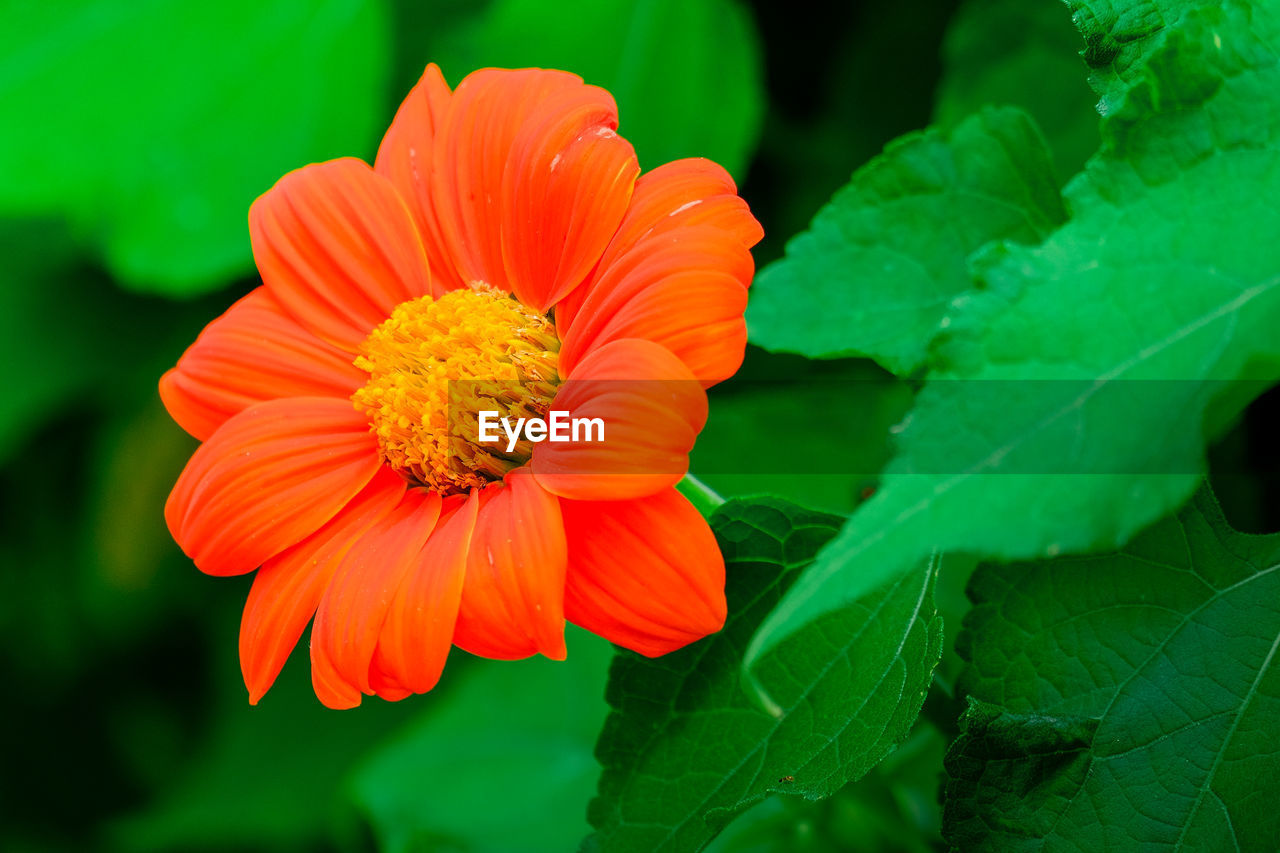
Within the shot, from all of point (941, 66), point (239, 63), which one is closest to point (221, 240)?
point (239, 63)

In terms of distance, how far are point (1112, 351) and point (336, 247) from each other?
0.52 metres

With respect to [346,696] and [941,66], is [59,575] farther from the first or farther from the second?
[941,66]

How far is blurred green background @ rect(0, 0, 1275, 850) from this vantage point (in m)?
1.20

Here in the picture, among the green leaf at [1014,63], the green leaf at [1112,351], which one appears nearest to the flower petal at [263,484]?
the green leaf at [1112,351]

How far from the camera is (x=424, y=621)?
22.2 inches

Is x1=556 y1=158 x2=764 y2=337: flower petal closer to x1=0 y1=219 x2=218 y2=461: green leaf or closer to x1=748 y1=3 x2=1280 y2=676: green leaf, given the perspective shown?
x1=748 y1=3 x2=1280 y2=676: green leaf

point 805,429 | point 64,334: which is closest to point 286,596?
point 805,429

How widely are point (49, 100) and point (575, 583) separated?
0.99m

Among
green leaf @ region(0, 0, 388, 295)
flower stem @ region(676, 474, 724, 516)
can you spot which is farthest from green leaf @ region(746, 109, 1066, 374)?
green leaf @ region(0, 0, 388, 295)

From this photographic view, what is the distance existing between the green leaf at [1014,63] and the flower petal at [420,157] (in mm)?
635

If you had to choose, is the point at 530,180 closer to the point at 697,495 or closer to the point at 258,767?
the point at 697,495

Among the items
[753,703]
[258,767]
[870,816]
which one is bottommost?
[258,767]

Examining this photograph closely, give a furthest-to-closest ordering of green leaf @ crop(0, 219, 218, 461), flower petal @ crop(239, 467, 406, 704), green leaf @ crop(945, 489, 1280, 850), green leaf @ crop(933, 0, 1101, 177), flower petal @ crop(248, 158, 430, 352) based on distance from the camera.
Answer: green leaf @ crop(0, 219, 218, 461), green leaf @ crop(933, 0, 1101, 177), flower petal @ crop(248, 158, 430, 352), flower petal @ crop(239, 467, 406, 704), green leaf @ crop(945, 489, 1280, 850)

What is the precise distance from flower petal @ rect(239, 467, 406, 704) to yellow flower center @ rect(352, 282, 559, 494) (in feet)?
0.20
